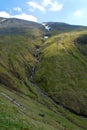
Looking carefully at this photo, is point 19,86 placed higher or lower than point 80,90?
higher

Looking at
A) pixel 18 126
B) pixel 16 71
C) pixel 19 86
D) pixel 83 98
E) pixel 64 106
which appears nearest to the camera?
pixel 18 126

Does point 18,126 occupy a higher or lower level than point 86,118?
higher

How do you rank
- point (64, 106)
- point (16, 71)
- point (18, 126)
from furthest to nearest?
point (16, 71) < point (64, 106) < point (18, 126)

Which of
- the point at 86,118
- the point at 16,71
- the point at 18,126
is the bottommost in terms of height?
the point at 86,118

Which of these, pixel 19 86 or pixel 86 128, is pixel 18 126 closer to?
pixel 86 128

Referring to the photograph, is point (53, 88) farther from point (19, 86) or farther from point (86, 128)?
point (86, 128)

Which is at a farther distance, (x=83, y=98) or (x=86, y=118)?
(x=83, y=98)

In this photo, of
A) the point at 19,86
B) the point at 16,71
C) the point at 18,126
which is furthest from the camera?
the point at 16,71

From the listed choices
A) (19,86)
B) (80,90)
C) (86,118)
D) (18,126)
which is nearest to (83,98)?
(80,90)

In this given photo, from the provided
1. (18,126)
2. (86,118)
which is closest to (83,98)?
(86,118)
